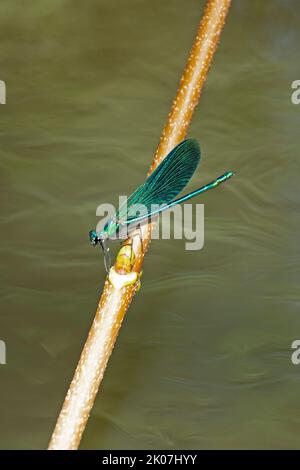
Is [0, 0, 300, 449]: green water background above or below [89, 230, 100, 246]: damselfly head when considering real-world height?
above

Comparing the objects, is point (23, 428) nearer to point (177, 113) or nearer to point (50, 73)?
point (177, 113)

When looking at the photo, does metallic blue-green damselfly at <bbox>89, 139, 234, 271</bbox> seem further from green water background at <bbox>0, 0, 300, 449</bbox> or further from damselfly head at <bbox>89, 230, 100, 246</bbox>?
green water background at <bbox>0, 0, 300, 449</bbox>

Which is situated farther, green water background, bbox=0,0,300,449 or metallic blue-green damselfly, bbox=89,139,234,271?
green water background, bbox=0,0,300,449

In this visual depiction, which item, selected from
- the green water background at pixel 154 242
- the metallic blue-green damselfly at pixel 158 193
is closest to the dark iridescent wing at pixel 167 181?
the metallic blue-green damselfly at pixel 158 193

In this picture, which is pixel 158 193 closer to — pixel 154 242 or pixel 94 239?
pixel 94 239

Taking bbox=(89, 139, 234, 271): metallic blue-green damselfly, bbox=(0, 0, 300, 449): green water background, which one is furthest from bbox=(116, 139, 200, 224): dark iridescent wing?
bbox=(0, 0, 300, 449): green water background

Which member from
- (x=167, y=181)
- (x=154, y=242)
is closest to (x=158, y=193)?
(x=167, y=181)
